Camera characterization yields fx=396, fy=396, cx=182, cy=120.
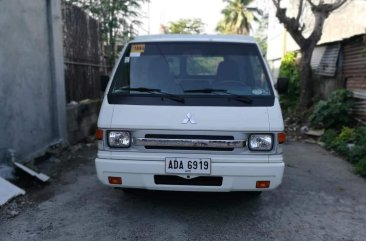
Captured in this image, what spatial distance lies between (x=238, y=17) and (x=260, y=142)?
41809 mm

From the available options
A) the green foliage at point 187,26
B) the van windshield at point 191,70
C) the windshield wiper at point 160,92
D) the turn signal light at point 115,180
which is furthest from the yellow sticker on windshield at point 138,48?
the green foliage at point 187,26

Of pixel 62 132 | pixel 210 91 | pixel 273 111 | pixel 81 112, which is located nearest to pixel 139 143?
pixel 210 91

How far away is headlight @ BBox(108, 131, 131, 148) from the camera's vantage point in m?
3.88

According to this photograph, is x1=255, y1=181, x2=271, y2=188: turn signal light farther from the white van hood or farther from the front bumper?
the white van hood

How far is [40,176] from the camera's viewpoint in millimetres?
5406

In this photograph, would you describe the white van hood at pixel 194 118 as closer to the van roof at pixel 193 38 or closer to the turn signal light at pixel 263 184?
the turn signal light at pixel 263 184

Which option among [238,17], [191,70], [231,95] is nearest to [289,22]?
[191,70]

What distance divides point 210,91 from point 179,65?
0.61 m

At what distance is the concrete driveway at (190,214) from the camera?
152 inches

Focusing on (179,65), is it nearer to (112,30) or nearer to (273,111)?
(273,111)

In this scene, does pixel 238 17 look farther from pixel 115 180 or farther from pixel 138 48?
pixel 115 180

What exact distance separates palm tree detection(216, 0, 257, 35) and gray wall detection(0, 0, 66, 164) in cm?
3808

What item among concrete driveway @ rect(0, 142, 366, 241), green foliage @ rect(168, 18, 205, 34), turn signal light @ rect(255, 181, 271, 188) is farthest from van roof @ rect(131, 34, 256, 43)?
green foliage @ rect(168, 18, 205, 34)

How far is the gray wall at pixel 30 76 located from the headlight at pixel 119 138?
7.36ft
